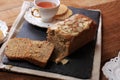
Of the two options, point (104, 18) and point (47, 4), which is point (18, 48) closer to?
point (47, 4)

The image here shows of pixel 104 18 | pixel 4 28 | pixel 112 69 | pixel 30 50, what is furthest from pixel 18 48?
pixel 104 18

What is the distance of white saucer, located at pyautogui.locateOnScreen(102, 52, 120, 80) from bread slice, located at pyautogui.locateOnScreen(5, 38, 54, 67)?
0.71 feet

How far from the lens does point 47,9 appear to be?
3.61 feet

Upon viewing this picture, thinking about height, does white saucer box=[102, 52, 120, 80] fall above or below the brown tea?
below

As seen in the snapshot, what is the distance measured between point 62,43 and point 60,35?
3cm

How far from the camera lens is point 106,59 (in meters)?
1.02

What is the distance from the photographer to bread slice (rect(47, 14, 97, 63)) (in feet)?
3.22

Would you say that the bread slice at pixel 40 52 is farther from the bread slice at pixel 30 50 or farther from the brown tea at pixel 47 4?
the brown tea at pixel 47 4

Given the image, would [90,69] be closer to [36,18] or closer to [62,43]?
[62,43]

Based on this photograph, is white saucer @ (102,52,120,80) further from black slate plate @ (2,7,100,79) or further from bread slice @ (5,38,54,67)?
bread slice @ (5,38,54,67)

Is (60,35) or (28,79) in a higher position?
(60,35)

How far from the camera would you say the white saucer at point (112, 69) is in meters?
0.93

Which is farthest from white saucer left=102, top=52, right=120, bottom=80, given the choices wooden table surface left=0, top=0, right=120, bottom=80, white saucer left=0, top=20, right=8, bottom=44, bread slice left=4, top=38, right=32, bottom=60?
white saucer left=0, top=20, right=8, bottom=44

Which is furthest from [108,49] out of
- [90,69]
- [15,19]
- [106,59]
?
[15,19]
